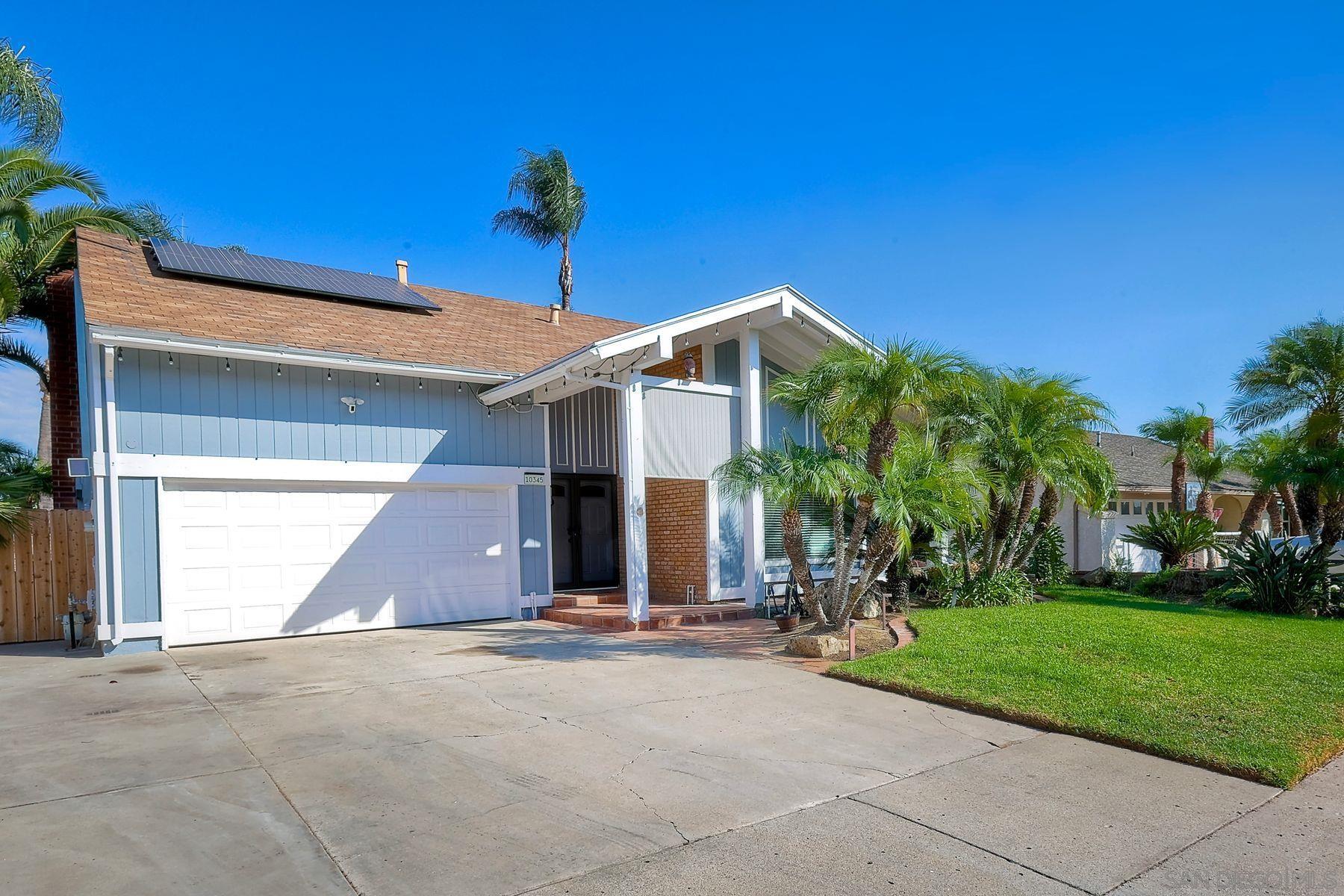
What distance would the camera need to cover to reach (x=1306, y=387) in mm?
18438

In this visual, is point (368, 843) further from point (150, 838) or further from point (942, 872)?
point (942, 872)

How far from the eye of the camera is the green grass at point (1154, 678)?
18.9 ft

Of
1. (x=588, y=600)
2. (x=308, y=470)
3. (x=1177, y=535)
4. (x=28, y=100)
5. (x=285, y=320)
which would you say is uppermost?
(x=28, y=100)

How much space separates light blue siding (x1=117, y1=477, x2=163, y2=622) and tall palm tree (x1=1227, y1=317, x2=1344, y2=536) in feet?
61.4

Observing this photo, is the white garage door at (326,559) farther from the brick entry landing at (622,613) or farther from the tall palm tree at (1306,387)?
the tall palm tree at (1306,387)

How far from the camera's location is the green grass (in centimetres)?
577

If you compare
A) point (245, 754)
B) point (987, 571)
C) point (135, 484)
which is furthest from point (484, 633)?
point (987, 571)

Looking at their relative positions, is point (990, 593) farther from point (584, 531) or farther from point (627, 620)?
point (584, 531)

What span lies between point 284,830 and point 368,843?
0.54 m

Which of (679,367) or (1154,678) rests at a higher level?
(679,367)

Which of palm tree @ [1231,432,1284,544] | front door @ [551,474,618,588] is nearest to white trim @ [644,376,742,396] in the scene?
front door @ [551,474,618,588]

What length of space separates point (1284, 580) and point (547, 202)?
84.3 ft

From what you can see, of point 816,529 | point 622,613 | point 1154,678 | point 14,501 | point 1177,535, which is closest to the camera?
point 1154,678

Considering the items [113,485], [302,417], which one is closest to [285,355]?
[302,417]
